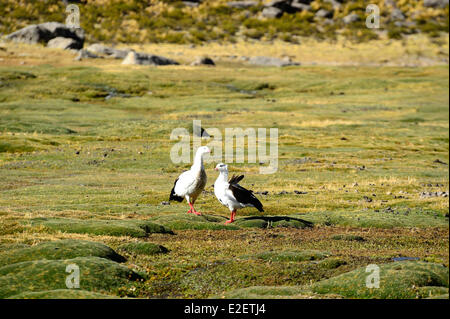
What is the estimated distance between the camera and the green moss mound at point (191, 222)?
28734 mm

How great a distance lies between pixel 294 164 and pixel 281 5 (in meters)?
129

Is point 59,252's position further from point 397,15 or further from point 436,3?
point 436,3

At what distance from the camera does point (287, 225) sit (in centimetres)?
3006

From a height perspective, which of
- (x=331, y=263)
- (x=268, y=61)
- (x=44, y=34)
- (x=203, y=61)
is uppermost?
(x=331, y=263)

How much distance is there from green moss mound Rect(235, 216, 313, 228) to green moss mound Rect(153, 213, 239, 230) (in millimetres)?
847

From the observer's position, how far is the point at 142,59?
127 m

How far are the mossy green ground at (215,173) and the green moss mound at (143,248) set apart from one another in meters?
0.32

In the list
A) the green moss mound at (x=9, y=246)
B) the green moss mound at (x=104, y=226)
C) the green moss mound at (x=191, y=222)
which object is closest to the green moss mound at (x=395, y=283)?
the green moss mound at (x=191, y=222)

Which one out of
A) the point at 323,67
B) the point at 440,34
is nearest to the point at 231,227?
the point at 323,67

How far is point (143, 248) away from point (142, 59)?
10723cm

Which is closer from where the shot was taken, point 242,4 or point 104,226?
point 104,226

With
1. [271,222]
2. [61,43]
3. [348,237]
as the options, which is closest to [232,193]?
[271,222]

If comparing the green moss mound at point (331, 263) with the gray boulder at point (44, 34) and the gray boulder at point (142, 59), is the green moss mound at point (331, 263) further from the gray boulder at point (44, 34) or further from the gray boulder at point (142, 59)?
the gray boulder at point (44, 34)

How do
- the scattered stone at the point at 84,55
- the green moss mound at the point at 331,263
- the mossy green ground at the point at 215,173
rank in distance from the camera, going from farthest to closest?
the scattered stone at the point at 84,55 < the green moss mound at the point at 331,263 < the mossy green ground at the point at 215,173
